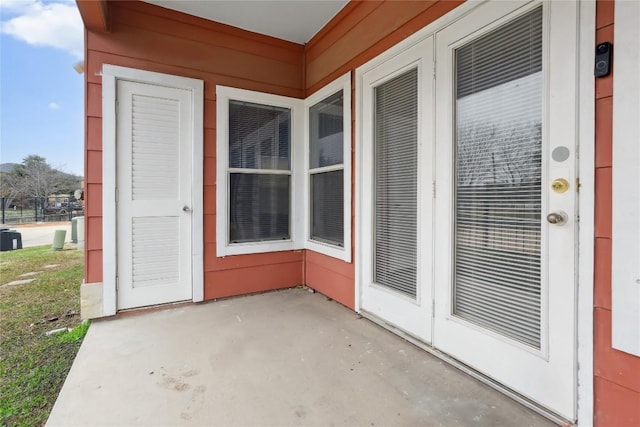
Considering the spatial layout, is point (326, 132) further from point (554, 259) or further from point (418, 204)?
point (554, 259)

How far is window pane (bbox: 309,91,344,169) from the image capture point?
294 centimetres

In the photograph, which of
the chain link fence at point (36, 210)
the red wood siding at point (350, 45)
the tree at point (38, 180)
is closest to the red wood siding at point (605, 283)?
the red wood siding at point (350, 45)

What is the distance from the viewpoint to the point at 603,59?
121 centimetres

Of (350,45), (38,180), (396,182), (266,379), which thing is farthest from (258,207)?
(38,180)

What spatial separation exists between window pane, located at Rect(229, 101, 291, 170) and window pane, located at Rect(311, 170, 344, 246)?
0.43 metres

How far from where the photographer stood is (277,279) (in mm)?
3373

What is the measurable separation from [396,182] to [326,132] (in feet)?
3.72

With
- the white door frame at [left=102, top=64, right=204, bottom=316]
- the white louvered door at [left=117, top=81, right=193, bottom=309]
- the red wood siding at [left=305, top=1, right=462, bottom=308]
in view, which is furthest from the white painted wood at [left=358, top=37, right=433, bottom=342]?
the white door frame at [left=102, top=64, right=204, bottom=316]

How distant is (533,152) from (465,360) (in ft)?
3.84

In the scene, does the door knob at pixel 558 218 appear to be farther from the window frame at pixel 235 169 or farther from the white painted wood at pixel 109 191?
the white painted wood at pixel 109 191

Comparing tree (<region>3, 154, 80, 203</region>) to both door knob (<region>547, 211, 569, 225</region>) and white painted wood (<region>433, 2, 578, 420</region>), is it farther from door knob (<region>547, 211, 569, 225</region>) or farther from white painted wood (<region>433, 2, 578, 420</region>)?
door knob (<region>547, 211, 569, 225</region>)

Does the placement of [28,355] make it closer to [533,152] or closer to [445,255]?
[445,255]

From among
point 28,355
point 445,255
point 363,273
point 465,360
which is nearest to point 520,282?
point 445,255

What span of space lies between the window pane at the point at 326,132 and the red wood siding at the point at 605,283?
1899mm
